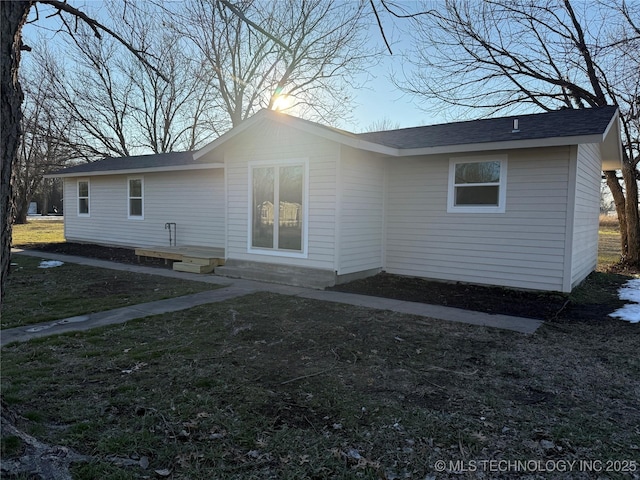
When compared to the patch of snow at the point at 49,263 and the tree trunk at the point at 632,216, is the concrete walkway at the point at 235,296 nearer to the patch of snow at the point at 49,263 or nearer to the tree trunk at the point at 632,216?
the patch of snow at the point at 49,263

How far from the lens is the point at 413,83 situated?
47.5 ft

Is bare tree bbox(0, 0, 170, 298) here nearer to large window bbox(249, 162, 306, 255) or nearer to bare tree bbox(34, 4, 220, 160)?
large window bbox(249, 162, 306, 255)

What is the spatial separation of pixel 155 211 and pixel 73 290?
20.4 ft

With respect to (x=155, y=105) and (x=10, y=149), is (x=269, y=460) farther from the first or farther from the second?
(x=155, y=105)

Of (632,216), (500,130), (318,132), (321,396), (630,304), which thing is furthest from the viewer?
(632,216)

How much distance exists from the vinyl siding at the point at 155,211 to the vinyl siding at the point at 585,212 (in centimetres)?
840

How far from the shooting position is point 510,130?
7.91m

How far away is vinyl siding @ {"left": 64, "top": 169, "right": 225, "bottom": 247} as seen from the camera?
11922mm

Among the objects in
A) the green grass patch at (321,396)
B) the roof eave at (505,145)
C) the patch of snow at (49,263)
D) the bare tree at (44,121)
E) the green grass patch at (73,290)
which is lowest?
the green grass patch at (321,396)

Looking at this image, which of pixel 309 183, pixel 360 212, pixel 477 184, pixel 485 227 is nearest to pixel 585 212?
pixel 485 227

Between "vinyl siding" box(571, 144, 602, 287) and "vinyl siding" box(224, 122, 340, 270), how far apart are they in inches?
170

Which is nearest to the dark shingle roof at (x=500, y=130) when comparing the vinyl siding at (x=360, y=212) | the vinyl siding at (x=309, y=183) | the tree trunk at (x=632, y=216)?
the vinyl siding at (x=360, y=212)

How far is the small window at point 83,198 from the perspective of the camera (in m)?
15.6

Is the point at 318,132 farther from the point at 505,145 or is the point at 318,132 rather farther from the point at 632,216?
the point at 632,216
